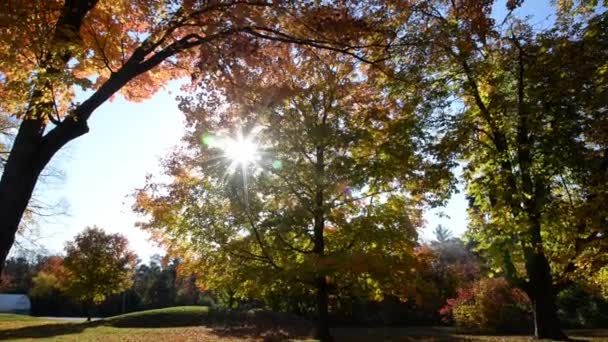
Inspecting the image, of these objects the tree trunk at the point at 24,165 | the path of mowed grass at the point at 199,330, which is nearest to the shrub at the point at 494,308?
the path of mowed grass at the point at 199,330

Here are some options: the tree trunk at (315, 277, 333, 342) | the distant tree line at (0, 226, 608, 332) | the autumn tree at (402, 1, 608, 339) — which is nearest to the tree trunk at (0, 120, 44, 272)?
the autumn tree at (402, 1, 608, 339)

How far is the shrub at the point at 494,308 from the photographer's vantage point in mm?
22797

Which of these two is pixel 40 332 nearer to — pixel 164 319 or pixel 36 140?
pixel 164 319

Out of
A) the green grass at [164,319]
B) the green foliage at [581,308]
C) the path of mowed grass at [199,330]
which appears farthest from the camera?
the green grass at [164,319]

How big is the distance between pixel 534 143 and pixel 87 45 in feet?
38.2

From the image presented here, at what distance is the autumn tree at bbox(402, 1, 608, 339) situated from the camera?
996 centimetres

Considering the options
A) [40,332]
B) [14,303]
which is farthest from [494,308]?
[14,303]

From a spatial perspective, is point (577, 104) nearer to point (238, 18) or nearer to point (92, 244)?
point (238, 18)

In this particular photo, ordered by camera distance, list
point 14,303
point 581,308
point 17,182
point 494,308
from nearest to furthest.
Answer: point 17,182, point 494,308, point 581,308, point 14,303

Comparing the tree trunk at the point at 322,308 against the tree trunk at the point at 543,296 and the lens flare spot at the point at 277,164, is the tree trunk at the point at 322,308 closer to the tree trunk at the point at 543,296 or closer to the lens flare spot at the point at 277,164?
the lens flare spot at the point at 277,164

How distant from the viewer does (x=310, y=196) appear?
46.7 ft

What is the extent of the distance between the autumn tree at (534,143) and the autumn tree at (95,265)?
31837 millimetres

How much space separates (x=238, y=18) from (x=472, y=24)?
15.0ft

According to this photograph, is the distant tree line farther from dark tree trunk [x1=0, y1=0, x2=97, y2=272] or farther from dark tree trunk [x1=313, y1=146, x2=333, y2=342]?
dark tree trunk [x1=0, y1=0, x2=97, y2=272]
